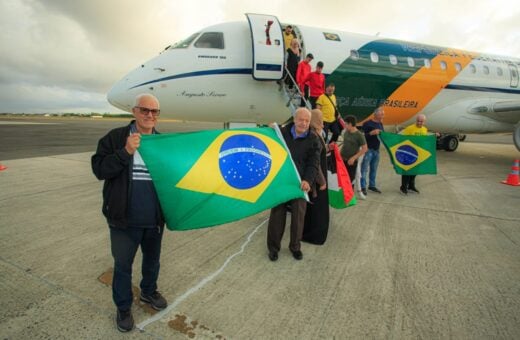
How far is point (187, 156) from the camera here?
92.1 inches

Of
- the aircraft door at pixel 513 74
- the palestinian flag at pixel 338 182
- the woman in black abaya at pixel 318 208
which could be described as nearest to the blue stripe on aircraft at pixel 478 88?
the aircraft door at pixel 513 74

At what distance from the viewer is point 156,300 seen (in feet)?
7.41

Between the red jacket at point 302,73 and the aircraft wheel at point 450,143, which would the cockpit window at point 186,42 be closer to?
the red jacket at point 302,73

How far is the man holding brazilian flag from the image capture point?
6070mm

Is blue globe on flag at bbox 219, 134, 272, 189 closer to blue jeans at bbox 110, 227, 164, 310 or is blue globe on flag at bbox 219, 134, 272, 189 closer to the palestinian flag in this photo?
blue jeans at bbox 110, 227, 164, 310

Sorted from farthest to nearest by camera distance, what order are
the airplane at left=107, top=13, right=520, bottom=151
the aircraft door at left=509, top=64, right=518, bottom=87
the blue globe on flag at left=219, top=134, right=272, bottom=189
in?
the aircraft door at left=509, top=64, right=518, bottom=87 → the airplane at left=107, top=13, right=520, bottom=151 → the blue globe on flag at left=219, top=134, right=272, bottom=189

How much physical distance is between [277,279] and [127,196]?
5.57ft

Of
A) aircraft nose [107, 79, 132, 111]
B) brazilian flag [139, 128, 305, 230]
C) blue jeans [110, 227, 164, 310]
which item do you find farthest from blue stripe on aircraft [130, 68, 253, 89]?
blue jeans [110, 227, 164, 310]

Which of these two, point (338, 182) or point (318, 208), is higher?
point (338, 182)

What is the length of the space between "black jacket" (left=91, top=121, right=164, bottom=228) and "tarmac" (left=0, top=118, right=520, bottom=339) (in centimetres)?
93

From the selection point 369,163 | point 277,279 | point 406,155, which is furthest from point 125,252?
point 406,155

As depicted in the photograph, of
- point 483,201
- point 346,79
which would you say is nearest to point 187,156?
point 483,201

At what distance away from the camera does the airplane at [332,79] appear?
717 centimetres

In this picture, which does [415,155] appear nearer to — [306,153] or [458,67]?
[306,153]
